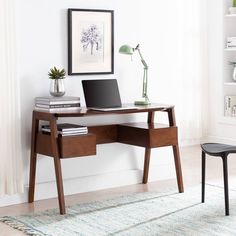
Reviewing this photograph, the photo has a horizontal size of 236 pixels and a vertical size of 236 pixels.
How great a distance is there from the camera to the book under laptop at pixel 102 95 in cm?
448

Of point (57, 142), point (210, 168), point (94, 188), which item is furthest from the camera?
point (210, 168)

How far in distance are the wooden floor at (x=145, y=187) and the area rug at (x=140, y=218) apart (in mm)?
132

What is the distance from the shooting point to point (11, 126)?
432 centimetres

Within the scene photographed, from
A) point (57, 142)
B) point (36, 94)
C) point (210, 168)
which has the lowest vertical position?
point (210, 168)

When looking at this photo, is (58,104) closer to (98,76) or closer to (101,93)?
(101,93)

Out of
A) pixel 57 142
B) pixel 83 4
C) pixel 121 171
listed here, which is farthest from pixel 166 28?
pixel 57 142

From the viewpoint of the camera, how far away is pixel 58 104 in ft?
14.1

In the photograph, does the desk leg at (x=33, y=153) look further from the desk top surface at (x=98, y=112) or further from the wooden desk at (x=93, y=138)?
the desk top surface at (x=98, y=112)

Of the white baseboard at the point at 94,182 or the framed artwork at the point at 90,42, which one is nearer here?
the white baseboard at the point at 94,182

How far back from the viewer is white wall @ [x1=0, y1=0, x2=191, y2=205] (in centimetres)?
442

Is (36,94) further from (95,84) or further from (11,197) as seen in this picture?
(11,197)

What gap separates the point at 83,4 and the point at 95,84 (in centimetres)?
64

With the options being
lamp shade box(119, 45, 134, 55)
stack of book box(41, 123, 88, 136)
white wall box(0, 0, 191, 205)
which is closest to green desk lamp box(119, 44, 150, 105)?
lamp shade box(119, 45, 134, 55)

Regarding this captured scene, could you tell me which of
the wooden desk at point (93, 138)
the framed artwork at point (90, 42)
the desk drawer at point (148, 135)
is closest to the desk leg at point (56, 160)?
the wooden desk at point (93, 138)
